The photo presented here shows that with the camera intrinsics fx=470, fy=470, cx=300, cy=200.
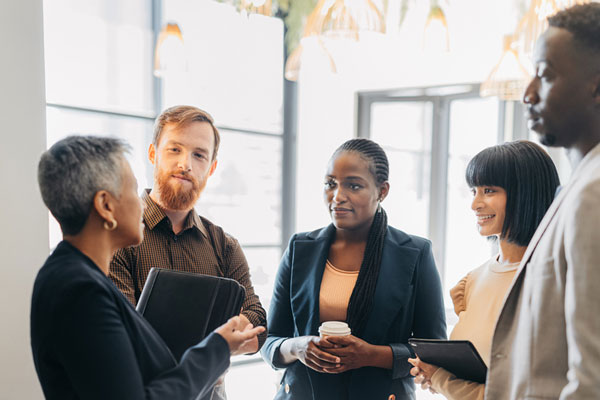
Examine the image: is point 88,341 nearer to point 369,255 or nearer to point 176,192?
point 176,192

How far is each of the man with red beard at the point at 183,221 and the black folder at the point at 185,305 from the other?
24 cm

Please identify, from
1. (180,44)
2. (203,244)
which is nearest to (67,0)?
(180,44)

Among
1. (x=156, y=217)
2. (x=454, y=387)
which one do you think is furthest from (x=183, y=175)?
(x=454, y=387)

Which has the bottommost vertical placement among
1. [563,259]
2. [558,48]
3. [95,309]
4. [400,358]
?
[400,358]

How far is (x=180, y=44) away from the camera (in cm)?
319

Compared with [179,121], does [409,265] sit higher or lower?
lower

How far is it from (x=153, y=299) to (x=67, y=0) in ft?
10.4

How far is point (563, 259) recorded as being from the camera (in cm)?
88

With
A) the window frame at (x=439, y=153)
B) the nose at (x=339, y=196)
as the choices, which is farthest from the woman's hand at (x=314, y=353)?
the window frame at (x=439, y=153)

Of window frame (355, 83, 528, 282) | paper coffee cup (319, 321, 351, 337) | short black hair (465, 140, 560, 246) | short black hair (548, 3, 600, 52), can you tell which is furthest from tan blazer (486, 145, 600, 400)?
window frame (355, 83, 528, 282)

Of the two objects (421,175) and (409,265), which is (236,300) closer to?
(409,265)

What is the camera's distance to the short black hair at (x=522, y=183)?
132 cm

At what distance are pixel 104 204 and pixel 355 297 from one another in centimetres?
91

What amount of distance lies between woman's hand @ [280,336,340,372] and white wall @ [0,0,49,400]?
148 cm
